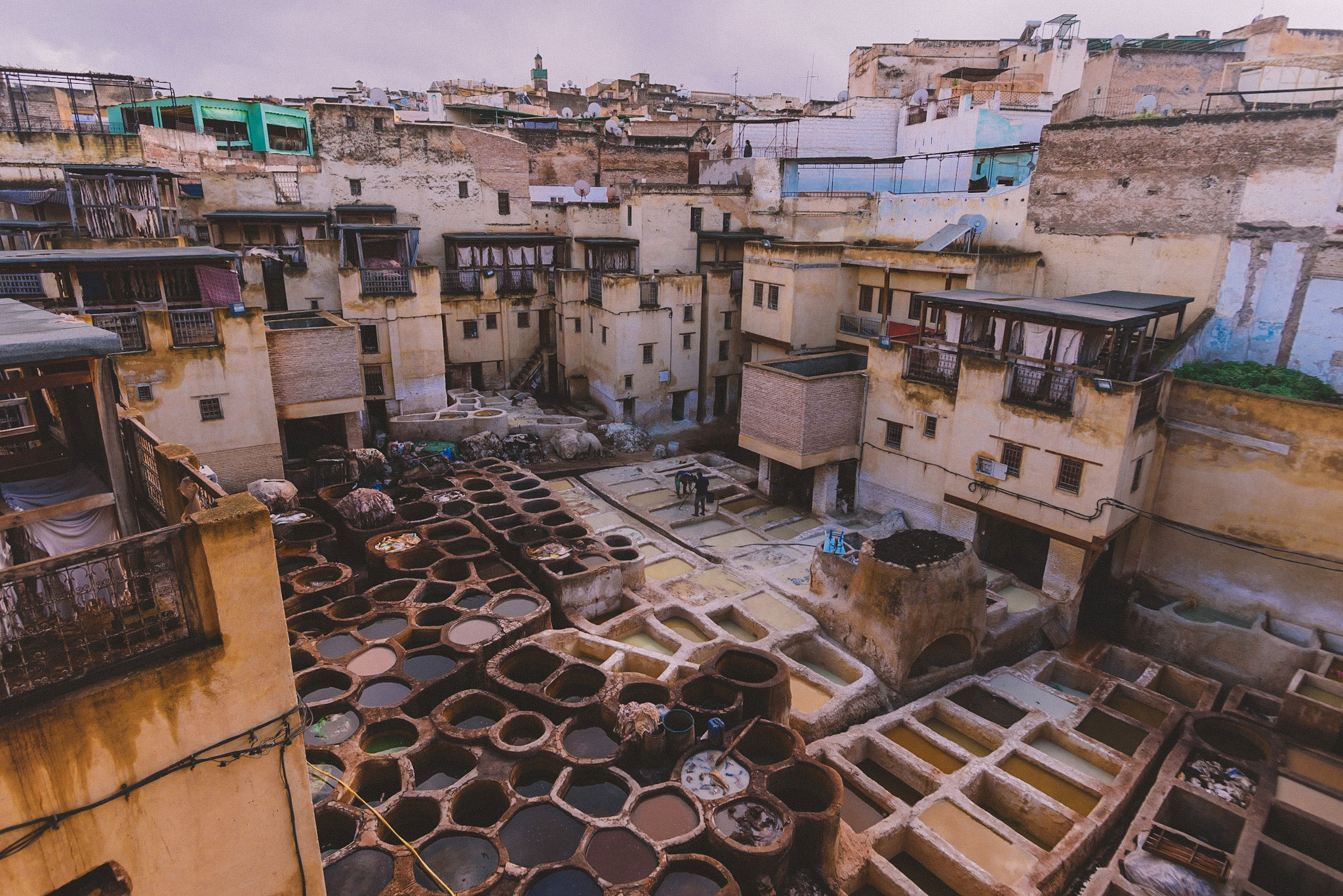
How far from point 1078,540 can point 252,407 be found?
24626 millimetres

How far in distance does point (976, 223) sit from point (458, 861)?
1141 inches

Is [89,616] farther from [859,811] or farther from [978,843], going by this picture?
[978,843]

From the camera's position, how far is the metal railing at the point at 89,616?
22.4ft

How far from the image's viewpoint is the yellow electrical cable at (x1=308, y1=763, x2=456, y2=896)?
11523mm

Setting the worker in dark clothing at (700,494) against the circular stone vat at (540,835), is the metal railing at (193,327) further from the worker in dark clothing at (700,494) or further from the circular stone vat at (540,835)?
the circular stone vat at (540,835)

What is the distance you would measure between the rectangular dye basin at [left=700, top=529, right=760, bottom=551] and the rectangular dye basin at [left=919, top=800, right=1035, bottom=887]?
1065 centimetres

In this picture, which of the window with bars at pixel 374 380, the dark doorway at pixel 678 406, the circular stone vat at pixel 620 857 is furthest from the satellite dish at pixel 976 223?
the circular stone vat at pixel 620 857

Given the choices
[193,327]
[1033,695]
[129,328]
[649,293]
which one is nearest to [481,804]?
[1033,695]

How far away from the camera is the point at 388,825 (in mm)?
12273

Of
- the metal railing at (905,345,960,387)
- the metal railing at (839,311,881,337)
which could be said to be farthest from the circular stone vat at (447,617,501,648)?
Answer: the metal railing at (839,311,881,337)

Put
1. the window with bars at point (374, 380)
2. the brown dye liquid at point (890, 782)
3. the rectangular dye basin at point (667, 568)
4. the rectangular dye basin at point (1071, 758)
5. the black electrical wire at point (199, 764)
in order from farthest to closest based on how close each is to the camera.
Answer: the window with bars at point (374, 380) → the rectangular dye basin at point (667, 568) → the rectangular dye basin at point (1071, 758) → the brown dye liquid at point (890, 782) → the black electrical wire at point (199, 764)

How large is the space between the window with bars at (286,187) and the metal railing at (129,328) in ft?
56.3

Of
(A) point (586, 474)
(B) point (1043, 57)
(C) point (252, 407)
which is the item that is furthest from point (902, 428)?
A: (B) point (1043, 57)

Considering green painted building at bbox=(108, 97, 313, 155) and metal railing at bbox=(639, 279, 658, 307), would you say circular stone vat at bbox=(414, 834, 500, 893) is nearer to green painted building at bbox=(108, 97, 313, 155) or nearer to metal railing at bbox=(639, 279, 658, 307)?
metal railing at bbox=(639, 279, 658, 307)
